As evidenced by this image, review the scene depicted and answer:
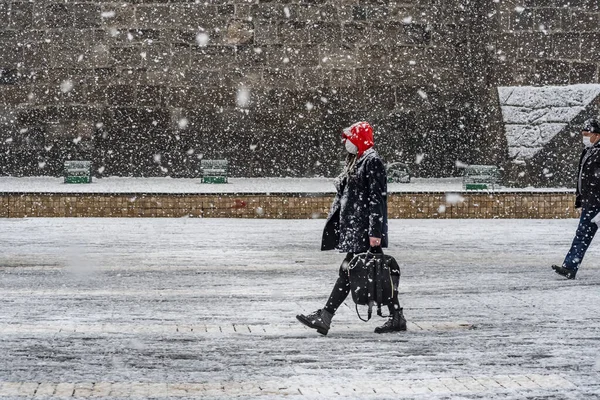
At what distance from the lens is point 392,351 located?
7.41 m

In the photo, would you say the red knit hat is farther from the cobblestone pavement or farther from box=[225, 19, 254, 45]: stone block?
box=[225, 19, 254, 45]: stone block

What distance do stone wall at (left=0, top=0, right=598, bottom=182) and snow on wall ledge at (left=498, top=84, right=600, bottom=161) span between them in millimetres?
264

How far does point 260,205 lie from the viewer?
60.0 feet

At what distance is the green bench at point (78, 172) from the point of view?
22.1 meters

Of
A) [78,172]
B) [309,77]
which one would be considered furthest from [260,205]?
[309,77]

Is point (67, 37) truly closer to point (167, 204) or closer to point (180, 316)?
point (167, 204)

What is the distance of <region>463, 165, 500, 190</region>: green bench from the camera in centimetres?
2066

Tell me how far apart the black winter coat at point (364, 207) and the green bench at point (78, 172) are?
1476 centimetres

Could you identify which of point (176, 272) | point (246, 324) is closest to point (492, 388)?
point (246, 324)

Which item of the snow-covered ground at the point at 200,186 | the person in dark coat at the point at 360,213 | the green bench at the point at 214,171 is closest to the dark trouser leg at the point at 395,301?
the person in dark coat at the point at 360,213

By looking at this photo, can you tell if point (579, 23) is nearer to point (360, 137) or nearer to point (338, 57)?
point (338, 57)

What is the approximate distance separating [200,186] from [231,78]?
334 cm

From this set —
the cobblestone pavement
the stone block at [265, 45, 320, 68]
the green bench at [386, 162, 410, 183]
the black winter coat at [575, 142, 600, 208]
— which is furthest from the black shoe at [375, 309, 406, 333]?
the stone block at [265, 45, 320, 68]

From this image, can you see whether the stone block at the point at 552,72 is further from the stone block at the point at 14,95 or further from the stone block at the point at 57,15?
the stone block at the point at 14,95
